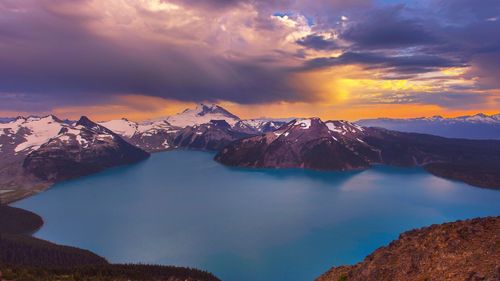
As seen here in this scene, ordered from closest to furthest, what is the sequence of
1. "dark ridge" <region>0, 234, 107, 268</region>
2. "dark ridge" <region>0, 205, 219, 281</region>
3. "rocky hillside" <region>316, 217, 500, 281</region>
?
"rocky hillside" <region>316, 217, 500, 281</region>
"dark ridge" <region>0, 205, 219, 281</region>
"dark ridge" <region>0, 234, 107, 268</region>

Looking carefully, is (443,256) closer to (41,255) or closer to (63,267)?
(63,267)

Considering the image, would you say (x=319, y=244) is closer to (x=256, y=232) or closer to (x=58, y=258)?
(x=256, y=232)

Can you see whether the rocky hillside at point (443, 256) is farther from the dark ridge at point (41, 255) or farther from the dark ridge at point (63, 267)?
the dark ridge at point (41, 255)

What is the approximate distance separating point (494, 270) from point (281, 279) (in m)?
97.3

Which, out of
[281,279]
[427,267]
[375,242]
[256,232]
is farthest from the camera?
[256,232]

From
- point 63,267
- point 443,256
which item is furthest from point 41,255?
point 443,256

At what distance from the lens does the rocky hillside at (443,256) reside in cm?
3484

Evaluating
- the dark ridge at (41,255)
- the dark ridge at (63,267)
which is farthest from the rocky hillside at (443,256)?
the dark ridge at (41,255)

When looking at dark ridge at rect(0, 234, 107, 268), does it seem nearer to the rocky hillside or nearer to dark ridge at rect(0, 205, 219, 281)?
dark ridge at rect(0, 205, 219, 281)

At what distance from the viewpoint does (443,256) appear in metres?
39.8

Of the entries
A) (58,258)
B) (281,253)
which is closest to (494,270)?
(281,253)

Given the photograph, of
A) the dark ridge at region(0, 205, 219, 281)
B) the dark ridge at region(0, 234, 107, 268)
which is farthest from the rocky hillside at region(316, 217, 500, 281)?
the dark ridge at region(0, 234, 107, 268)

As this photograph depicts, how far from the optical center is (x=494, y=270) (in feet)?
103

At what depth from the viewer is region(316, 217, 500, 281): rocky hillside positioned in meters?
34.8
